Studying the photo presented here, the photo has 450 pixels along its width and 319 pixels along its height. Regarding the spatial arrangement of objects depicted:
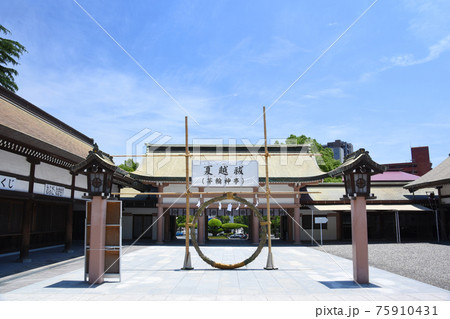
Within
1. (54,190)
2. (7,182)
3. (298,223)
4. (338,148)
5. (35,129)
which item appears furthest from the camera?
(338,148)

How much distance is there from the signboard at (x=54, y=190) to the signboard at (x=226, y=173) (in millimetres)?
6735

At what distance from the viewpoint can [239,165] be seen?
1199 cm

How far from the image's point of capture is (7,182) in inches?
436

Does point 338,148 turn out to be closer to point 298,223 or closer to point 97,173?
point 298,223

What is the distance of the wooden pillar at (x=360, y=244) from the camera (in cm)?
879

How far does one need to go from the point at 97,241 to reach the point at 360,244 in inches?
293

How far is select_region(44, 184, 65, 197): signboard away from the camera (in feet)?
44.6

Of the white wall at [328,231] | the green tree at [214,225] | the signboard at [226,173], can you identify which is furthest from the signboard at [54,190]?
the green tree at [214,225]

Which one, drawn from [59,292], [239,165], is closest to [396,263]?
[239,165]

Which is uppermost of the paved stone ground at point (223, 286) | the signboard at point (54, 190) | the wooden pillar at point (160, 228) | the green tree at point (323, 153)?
the green tree at point (323, 153)

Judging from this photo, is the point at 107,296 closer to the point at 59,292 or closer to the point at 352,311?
the point at 59,292

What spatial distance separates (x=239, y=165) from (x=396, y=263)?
7385 mm

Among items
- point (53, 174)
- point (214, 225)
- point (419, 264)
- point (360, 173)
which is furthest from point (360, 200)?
point (214, 225)

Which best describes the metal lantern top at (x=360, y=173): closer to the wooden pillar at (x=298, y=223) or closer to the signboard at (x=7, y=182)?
the signboard at (x=7, y=182)
